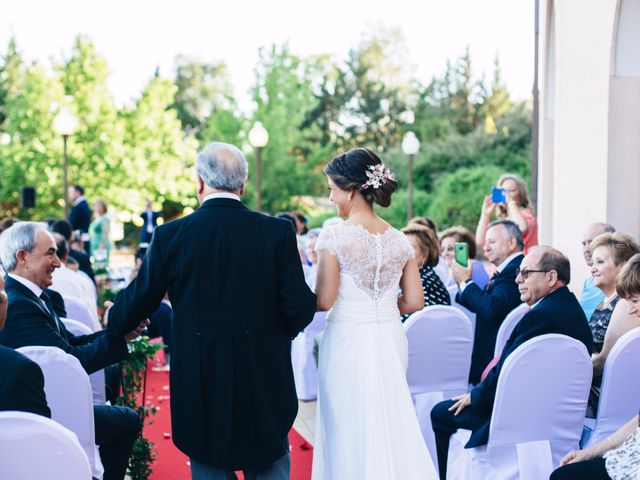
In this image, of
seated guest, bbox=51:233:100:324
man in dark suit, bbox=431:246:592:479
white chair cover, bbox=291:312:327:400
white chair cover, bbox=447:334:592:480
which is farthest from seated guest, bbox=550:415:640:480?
seated guest, bbox=51:233:100:324

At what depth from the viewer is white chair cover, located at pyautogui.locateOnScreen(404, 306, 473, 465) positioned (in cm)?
459

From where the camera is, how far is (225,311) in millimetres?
3096

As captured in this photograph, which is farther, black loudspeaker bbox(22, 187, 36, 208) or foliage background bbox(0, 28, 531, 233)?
foliage background bbox(0, 28, 531, 233)

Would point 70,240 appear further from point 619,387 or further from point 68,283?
point 619,387

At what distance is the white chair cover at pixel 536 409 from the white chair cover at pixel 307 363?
321cm

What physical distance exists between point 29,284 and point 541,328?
2.50 m

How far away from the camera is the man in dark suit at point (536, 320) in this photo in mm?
3707

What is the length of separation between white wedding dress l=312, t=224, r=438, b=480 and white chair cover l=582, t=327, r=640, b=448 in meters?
0.88

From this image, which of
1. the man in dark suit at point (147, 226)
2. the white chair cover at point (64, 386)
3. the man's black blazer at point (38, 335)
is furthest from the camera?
the man in dark suit at point (147, 226)

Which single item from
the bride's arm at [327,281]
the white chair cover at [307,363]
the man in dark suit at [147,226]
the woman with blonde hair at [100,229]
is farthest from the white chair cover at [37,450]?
the man in dark suit at [147,226]

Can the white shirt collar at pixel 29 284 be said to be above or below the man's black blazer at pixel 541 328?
above

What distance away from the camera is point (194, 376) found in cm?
310

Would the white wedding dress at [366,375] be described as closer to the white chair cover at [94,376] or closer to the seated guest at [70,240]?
the white chair cover at [94,376]

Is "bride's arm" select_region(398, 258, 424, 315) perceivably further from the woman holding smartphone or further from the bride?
the woman holding smartphone
